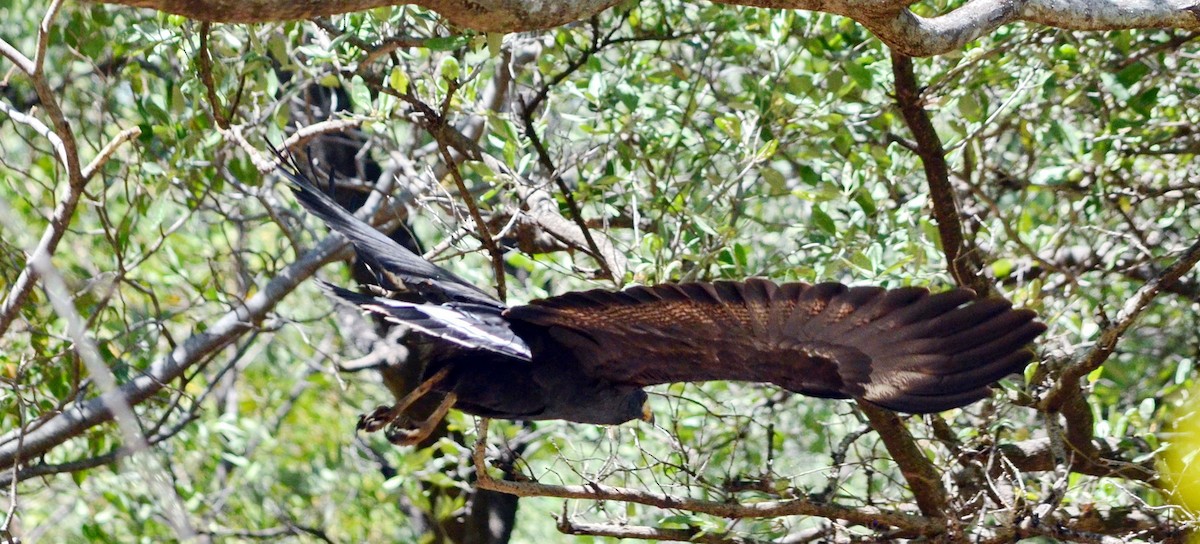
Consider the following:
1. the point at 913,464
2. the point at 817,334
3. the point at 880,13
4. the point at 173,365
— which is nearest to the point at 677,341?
the point at 817,334

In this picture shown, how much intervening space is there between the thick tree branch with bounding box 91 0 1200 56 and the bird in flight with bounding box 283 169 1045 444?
0.59 meters

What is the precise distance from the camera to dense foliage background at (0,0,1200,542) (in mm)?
3719

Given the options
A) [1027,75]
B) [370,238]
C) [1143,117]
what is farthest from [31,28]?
[1143,117]

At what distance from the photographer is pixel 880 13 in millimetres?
2453

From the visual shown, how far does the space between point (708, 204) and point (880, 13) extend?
1.72 meters

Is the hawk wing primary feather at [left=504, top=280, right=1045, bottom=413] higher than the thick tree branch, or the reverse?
the thick tree branch

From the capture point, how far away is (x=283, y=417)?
22.4ft

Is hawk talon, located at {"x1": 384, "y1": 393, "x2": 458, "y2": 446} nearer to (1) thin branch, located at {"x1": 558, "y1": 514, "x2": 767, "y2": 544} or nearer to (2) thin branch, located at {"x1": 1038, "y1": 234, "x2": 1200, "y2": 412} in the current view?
(1) thin branch, located at {"x1": 558, "y1": 514, "x2": 767, "y2": 544}

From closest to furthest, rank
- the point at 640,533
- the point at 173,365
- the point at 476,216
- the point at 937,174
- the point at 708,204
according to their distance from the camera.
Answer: the point at 476,216 < the point at 640,533 < the point at 937,174 < the point at 708,204 < the point at 173,365

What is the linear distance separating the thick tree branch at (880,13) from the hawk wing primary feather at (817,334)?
0.60 metres

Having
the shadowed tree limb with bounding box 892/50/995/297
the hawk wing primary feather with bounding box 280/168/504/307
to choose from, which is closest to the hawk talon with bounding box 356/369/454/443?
the hawk wing primary feather with bounding box 280/168/504/307

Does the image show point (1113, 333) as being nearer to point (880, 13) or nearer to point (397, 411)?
point (880, 13)

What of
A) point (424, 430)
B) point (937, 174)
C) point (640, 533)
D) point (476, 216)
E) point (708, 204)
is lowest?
point (640, 533)

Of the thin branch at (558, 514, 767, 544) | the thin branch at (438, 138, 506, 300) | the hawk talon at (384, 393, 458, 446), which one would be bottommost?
the thin branch at (558, 514, 767, 544)
